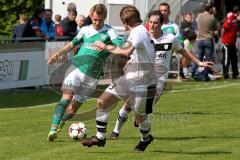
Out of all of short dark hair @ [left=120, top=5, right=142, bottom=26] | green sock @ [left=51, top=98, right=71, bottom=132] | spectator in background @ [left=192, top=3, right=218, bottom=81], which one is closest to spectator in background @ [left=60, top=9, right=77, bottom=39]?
spectator in background @ [left=192, top=3, right=218, bottom=81]

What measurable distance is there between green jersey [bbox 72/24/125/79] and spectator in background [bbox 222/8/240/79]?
1438cm

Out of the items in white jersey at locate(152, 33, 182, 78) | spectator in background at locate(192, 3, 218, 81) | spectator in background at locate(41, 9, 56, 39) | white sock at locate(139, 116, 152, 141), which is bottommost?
spectator in background at locate(192, 3, 218, 81)

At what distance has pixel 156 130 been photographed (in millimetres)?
14828

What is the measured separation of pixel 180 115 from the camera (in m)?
17.3

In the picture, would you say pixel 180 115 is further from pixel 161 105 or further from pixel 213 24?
pixel 213 24

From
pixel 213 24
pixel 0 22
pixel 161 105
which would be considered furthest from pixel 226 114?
pixel 0 22

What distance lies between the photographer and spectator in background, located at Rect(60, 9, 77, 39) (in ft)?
78.7

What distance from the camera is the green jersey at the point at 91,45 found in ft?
44.8

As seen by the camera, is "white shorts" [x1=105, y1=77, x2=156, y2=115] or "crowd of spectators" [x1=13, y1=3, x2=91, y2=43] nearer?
"white shorts" [x1=105, y1=77, x2=156, y2=115]

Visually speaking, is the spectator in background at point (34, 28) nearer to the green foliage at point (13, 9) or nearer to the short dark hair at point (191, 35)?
the short dark hair at point (191, 35)

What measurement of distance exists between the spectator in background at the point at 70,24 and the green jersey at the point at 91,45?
10005 mm

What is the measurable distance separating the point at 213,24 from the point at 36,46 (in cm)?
717

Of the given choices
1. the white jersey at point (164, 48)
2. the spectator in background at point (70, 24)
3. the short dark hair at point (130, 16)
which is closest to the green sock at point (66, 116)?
the white jersey at point (164, 48)

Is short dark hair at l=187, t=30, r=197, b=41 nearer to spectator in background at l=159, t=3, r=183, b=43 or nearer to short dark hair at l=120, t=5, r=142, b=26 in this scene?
spectator in background at l=159, t=3, r=183, b=43
